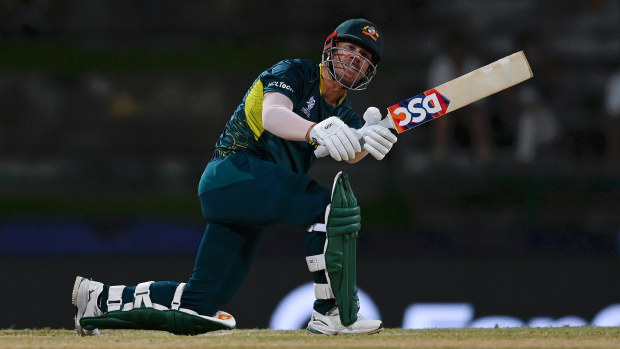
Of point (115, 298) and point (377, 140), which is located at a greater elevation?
point (377, 140)

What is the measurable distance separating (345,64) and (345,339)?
1172mm

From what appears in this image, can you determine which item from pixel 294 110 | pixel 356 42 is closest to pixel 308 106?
pixel 294 110

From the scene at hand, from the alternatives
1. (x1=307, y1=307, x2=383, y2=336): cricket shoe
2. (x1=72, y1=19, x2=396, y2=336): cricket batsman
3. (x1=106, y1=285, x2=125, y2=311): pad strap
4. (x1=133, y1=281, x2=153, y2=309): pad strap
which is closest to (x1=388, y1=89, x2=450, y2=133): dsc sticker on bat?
(x1=72, y1=19, x2=396, y2=336): cricket batsman

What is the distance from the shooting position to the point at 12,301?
6.93 meters

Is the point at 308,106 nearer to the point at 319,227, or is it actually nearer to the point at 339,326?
the point at 319,227

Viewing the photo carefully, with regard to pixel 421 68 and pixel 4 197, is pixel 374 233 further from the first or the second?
pixel 4 197

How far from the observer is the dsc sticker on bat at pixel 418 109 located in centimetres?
429

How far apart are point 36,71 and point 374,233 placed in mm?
2994

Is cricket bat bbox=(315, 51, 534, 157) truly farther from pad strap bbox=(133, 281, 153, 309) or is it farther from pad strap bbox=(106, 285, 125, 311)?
pad strap bbox=(106, 285, 125, 311)

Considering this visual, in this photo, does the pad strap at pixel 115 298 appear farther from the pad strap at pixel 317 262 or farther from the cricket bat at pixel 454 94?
the cricket bat at pixel 454 94

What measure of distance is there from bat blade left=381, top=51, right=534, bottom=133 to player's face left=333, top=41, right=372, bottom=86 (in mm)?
221

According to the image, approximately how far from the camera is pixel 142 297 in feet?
14.6

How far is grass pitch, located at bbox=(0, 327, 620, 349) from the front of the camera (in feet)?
12.6

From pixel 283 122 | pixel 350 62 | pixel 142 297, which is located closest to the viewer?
pixel 283 122
